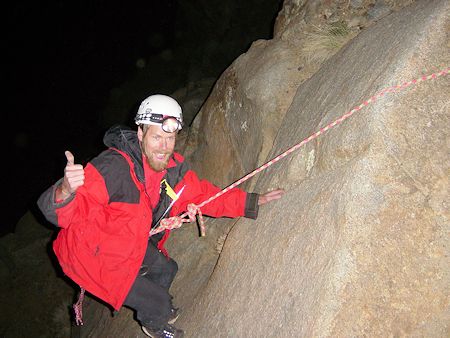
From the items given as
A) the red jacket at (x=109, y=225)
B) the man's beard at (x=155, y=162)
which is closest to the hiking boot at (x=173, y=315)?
the red jacket at (x=109, y=225)

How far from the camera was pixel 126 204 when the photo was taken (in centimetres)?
305

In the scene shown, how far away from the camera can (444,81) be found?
98.9 inches

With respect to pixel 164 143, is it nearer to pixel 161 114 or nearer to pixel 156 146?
pixel 156 146

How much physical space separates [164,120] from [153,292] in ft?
5.83

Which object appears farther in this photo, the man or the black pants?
the black pants

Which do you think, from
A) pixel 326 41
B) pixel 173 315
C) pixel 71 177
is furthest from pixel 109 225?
pixel 326 41

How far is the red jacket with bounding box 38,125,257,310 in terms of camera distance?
2.92 meters

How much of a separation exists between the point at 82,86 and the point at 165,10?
369 inches

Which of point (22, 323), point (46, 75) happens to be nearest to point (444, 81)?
point (22, 323)

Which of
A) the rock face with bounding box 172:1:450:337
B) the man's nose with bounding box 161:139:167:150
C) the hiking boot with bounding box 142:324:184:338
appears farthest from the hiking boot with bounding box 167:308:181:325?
the man's nose with bounding box 161:139:167:150

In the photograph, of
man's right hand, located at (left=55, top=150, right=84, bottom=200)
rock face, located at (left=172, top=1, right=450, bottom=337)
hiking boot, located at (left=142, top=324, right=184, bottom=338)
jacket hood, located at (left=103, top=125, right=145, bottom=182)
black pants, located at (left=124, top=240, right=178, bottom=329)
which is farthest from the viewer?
hiking boot, located at (left=142, top=324, right=184, bottom=338)

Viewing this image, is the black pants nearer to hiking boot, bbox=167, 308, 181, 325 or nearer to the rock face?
hiking boot, bbox=167, 308, 181, 325

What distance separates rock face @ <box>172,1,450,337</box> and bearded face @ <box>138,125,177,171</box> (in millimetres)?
1137

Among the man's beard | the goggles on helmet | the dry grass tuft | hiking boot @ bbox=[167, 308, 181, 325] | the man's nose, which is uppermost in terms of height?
the goggles on helmet
